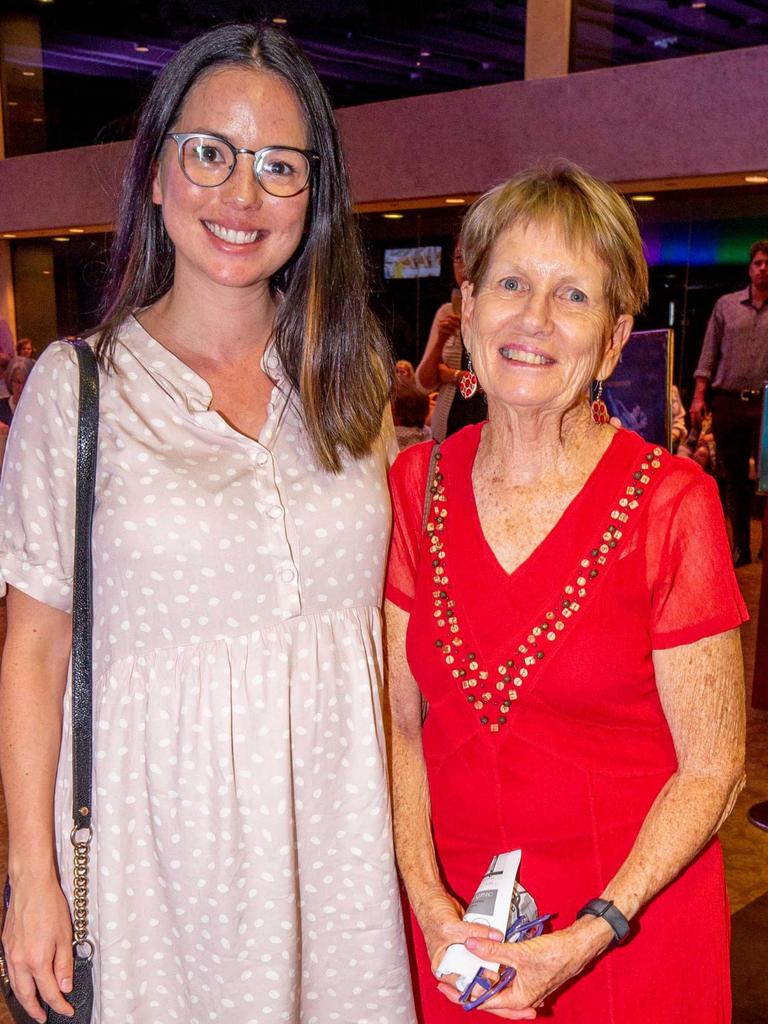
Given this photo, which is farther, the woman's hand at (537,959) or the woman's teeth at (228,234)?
the woman's teeth at (228,234)

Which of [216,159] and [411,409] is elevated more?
[216,159]

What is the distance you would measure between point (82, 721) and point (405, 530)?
23.4 inches

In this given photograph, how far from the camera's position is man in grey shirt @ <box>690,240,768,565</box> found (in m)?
7.60

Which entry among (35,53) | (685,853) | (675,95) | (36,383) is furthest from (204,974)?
(35,53)

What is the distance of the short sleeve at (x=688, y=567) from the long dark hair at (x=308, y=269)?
19.2 inches

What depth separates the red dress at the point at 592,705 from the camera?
5.05 feet

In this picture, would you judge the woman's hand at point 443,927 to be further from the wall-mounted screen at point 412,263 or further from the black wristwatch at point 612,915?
the wall-mounted screen at point 412,263

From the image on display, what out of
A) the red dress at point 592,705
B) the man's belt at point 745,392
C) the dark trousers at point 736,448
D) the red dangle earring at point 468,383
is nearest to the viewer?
the red dress at point 592,705

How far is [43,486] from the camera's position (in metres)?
1.47

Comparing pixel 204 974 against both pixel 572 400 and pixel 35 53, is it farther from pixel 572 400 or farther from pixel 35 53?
pixel 35 53

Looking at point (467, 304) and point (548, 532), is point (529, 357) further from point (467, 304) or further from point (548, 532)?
point (548, 532)

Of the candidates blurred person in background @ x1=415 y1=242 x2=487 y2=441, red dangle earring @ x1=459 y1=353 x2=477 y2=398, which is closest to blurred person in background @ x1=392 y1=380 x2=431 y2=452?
blurred person in background @ x1=415 y1=242 x2=487 y2=441

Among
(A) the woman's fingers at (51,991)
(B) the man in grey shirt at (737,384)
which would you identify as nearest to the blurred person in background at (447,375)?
(B) the man in grey shirt at (737,384)

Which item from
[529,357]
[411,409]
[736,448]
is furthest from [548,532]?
[736,448]
